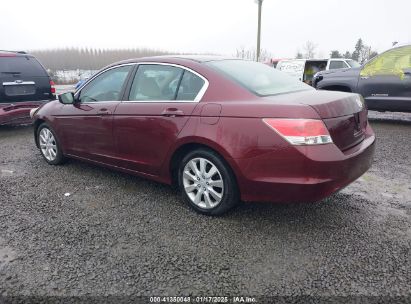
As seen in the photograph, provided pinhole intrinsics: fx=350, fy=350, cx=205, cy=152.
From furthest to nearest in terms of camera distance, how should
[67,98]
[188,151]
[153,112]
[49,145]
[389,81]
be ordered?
[389,81] < [49,145] < [67,98] < [153,112] < [188,151]

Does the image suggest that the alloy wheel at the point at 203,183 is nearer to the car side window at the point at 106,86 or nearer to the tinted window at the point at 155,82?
the tinted window at the point at 155,82

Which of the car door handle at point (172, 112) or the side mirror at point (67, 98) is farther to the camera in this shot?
the side mirror at point (67, 98)

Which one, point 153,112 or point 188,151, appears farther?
point 153,112

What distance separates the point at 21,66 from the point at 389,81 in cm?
785

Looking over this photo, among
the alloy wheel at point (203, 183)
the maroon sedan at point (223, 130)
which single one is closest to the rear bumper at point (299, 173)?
the maroon sedan at point (223, 130)

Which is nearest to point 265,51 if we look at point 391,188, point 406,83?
point 406,83

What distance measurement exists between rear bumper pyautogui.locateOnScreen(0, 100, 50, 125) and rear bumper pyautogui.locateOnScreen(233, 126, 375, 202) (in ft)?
19.6

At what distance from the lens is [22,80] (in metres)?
7.32

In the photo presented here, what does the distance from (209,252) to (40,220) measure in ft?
5.66

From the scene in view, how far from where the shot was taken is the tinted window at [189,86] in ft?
10.9

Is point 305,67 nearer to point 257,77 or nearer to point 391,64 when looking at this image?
point 391,64

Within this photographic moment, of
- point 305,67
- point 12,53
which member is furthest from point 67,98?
point 305,67

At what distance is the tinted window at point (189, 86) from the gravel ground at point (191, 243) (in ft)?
3.69

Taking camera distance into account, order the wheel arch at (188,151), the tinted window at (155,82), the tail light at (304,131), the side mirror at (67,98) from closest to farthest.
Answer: the tail light at (304,131), the wheel arch at (188,151), the tinted window at (155,82), the side mirror at (67,98)
